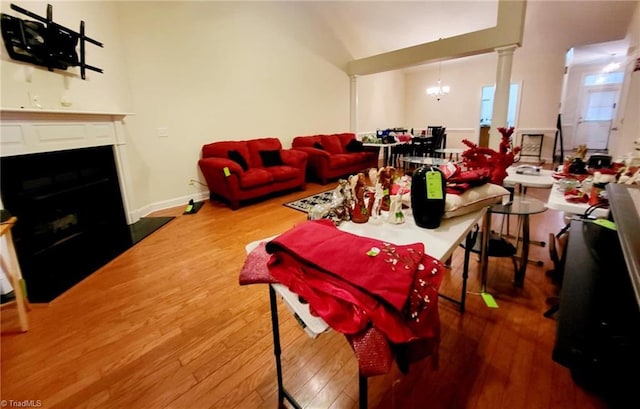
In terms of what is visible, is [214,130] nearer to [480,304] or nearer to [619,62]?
[480,304]

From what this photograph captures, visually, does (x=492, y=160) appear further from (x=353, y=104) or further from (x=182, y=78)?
(x=353, y=104)

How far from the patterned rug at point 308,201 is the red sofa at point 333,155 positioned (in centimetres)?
68

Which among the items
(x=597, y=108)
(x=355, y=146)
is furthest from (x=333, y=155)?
(x=597, y=108)

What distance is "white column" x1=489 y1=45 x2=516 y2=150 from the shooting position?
4.36 meters

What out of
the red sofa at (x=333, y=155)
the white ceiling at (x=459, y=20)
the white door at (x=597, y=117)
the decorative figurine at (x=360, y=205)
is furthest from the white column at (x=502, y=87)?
the white door at (x=597, y=117)

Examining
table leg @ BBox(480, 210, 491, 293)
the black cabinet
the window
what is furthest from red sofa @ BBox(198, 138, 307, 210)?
the window

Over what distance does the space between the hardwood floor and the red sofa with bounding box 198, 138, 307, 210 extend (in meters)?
1.70

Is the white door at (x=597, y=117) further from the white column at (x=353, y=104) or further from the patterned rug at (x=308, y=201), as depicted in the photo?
the patterned rug at (x=308, y=201)

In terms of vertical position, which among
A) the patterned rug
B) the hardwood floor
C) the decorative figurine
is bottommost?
the hardwood floor

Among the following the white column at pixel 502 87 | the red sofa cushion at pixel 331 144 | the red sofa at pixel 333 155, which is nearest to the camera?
the white column at pixel 502 87

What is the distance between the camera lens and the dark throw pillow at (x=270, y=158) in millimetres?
4574

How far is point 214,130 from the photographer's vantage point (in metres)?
4.41

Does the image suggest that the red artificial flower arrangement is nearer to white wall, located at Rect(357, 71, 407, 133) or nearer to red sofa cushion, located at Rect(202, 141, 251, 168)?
red sofa cushion, located at Rect(202, 141, 251, 168)

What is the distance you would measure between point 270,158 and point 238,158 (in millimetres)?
600
